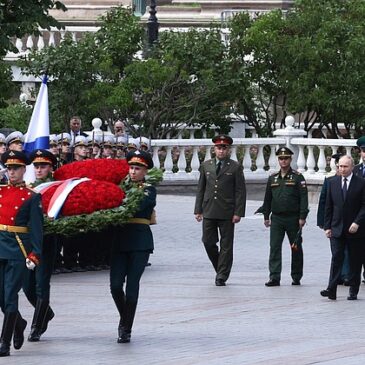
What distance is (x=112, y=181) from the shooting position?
21.0 meters

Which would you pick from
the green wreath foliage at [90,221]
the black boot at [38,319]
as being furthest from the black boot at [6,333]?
the green wreath foliage at [90,221]

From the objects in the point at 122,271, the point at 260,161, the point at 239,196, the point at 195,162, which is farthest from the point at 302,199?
the point at 260,161

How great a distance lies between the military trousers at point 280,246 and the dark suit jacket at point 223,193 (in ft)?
1.46

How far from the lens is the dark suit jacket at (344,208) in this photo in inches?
768

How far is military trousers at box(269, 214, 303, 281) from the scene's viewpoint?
20797 millimetres

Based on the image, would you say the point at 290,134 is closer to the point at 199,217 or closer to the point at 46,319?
the point at 199,217

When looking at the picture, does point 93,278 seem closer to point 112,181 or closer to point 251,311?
point 112,181

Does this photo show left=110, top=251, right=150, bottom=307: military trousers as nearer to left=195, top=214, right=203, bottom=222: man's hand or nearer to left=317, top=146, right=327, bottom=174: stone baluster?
left=195, top=214, right=203, bottom=222: man's hand

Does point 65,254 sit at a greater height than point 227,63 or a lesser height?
lesser

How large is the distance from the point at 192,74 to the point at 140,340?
671 inches

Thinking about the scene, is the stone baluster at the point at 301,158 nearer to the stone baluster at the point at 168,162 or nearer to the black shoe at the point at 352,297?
the stone baluster at the point at 168,162

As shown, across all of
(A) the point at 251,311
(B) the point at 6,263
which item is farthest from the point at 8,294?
(A) the point at 251,311

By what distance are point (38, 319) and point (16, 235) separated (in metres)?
1.04

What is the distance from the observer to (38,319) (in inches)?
644
